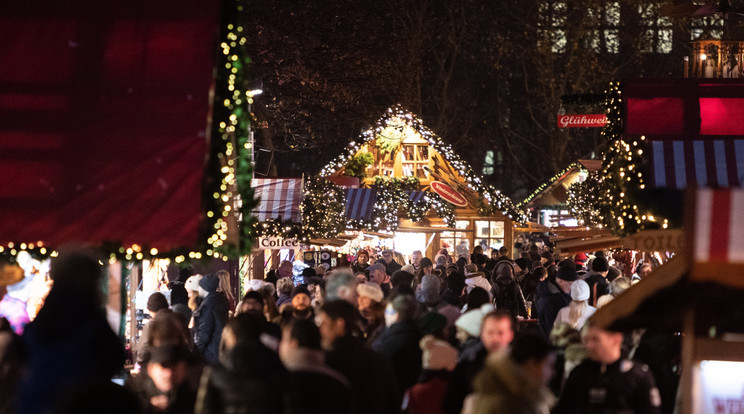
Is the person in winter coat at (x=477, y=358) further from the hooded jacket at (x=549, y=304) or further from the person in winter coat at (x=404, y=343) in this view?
the hooded jacket at (x=549, y=304)

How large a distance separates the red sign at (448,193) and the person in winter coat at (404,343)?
2646cm

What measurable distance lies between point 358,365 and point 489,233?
34.7 m

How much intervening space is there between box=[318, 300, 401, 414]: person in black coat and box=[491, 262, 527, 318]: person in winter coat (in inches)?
419

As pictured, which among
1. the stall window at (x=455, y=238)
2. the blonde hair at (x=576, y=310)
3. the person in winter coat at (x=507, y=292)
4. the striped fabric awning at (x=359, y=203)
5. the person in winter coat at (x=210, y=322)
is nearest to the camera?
the blonde hair at (x=576, y=310)

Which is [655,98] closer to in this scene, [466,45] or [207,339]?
[207,339]

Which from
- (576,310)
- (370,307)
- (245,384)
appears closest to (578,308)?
(576,310)

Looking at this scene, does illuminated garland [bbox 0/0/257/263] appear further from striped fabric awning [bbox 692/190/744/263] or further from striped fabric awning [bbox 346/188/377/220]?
striped fabric awning [bbox 346/188/377/220]

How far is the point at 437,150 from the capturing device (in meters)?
35.1

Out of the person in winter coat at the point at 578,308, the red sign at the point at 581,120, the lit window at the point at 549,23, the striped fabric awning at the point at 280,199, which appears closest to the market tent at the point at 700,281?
the person in winter coat at the point at 578,308

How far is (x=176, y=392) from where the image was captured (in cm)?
682

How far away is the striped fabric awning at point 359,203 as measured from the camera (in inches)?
1252

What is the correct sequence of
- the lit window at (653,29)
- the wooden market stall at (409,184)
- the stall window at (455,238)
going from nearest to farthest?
1. the wooden market stall at (409,184)
2. the stall window at (455,238)
3. the lit window at (653,29)

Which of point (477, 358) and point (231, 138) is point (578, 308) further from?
point (477, 358)

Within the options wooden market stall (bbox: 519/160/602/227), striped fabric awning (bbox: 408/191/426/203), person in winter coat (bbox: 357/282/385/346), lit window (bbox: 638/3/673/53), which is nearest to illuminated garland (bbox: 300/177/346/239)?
striped fabric awning (bbox: 408/191/426/203)
